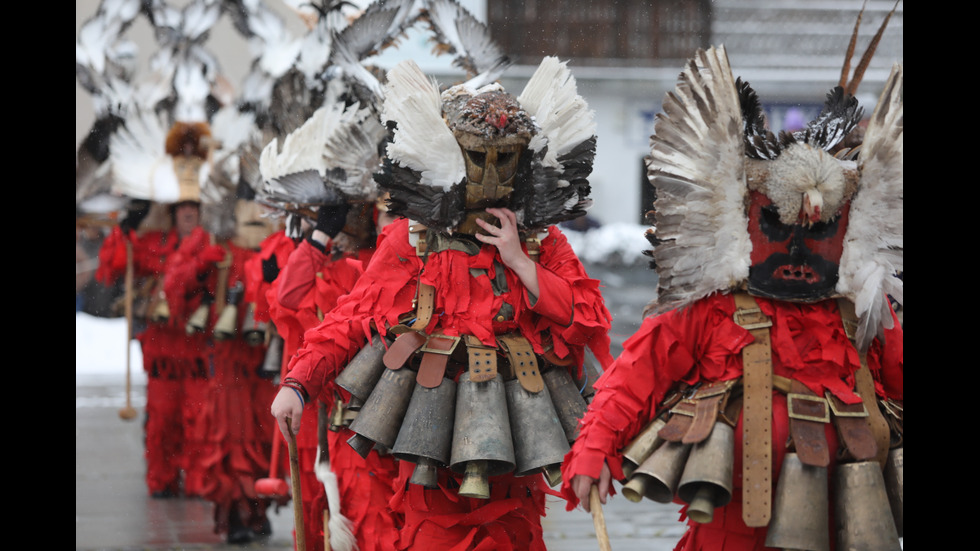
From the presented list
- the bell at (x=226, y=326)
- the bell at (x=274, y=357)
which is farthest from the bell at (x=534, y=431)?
the bell at (x=226, y=326)

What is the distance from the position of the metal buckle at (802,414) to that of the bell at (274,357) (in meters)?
4.22

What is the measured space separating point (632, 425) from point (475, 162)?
4.35 ft

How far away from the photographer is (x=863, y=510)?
2.86m

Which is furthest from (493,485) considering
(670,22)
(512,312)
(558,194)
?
(670,22)

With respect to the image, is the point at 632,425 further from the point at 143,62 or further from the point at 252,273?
the point at 143,62

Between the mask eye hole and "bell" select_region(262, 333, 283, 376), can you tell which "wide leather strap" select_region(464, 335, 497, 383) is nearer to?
the mask eye hole

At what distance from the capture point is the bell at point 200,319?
761cm

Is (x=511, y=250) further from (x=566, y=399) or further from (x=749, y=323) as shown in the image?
(x=749, y=323)

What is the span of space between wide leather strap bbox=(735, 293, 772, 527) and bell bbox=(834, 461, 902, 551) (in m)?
0.18

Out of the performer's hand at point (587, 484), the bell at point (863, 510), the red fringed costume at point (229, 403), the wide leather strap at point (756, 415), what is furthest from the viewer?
the red fringed costume at point (229, 403)

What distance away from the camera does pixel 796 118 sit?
988 cm

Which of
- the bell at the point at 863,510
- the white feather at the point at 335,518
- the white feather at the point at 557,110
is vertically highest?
the white feather at the point at 557,110

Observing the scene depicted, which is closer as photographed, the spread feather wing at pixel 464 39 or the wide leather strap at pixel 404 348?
the wide leather strap at pixel 404 348

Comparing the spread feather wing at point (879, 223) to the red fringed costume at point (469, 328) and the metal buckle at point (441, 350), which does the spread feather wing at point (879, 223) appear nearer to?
the red fringed costume at point (469, 328)
